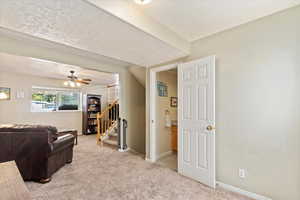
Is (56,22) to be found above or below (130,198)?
above

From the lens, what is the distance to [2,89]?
15.7 feet

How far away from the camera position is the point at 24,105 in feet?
17.2

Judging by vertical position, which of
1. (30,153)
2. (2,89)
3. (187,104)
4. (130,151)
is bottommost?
(130,151)

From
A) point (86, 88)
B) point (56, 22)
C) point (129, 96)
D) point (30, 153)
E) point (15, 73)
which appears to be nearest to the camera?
point (56, 22)

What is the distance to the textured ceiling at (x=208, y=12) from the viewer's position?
1.76 metres

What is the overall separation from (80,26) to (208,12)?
163 centimetres

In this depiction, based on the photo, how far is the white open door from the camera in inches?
92.0

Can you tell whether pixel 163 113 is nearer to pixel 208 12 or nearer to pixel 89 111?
pixel 208 12

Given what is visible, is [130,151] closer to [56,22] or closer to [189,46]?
[189,46]

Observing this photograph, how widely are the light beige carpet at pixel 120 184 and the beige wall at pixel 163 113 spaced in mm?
730

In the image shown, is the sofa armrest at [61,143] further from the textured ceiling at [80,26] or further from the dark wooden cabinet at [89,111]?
the dark wooden cabinet at [89,111]

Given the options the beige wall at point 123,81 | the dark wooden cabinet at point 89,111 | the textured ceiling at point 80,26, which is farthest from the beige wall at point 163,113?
the dark wooden cabinet at point 89,111

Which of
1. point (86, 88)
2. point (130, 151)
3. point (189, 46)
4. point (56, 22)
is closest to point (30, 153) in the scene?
point (56, 22)

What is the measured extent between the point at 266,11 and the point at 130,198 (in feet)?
9.97
